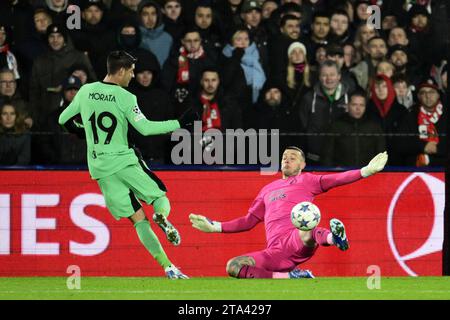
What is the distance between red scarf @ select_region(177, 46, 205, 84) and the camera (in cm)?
1233

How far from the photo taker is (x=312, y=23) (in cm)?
1287

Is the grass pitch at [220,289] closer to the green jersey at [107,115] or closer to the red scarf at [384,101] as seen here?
the green jersey at [107,115]

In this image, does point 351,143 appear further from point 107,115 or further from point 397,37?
point 107,115

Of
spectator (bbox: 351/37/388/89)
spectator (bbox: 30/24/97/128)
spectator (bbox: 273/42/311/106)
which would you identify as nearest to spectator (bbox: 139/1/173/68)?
spectator (bbox: 30/24/97/128)

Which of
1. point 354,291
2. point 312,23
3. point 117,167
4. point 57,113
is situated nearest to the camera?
point 354,291

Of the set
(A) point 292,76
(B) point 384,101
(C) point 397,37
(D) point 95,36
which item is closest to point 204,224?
(A) point 292,76

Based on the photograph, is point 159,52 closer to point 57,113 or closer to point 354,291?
point 57,113

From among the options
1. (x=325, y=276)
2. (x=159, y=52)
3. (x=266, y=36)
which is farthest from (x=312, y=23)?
(x=325, y=276)

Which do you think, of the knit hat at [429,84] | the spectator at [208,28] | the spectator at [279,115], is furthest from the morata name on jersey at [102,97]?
the knit hat at [429,84]

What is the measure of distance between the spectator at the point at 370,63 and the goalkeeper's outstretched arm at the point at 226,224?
2.13 meters

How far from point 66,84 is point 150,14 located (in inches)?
45.3

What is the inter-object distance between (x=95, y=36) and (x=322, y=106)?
7.72 ft

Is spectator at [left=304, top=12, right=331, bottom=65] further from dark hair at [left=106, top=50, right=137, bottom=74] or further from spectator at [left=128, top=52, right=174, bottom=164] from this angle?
dark hair at [left=106, top=50, right=137, bottom=74]

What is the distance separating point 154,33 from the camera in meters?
12.5
